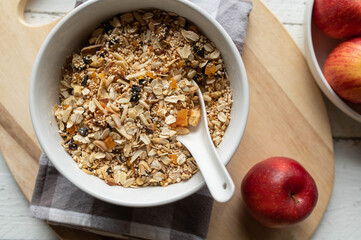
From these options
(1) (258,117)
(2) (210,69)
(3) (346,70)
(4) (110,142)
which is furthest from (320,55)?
(4) (110,142)

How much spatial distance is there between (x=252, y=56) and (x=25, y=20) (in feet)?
2.52

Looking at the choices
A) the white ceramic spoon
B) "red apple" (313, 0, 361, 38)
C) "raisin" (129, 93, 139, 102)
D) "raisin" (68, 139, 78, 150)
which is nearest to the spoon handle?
the white ceramic spoon

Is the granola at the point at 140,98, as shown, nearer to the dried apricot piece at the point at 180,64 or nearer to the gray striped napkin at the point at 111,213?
the dried apricot piece at the point at 180,64

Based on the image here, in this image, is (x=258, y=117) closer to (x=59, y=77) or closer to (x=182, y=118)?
(x=182, y=118)

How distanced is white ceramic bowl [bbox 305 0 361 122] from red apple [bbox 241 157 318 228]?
0.84 feet

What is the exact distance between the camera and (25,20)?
114 cm

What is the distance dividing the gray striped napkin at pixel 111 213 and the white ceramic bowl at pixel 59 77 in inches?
6.4

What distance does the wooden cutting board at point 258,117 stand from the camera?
106 cm

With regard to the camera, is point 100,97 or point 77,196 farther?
point 77,196

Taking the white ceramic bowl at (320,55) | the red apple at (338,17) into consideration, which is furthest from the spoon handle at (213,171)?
the red apple at (338,17)

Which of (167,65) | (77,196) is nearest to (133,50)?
(167,65)

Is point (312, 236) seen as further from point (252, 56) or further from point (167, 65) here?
point (167, 65)

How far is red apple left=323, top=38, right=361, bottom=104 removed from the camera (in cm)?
103

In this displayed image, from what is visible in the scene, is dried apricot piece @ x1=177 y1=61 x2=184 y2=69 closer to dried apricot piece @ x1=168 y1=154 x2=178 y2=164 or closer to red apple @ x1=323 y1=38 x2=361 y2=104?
dried apricot piece @ x1=168 y1=154 x2=178 y2=164
